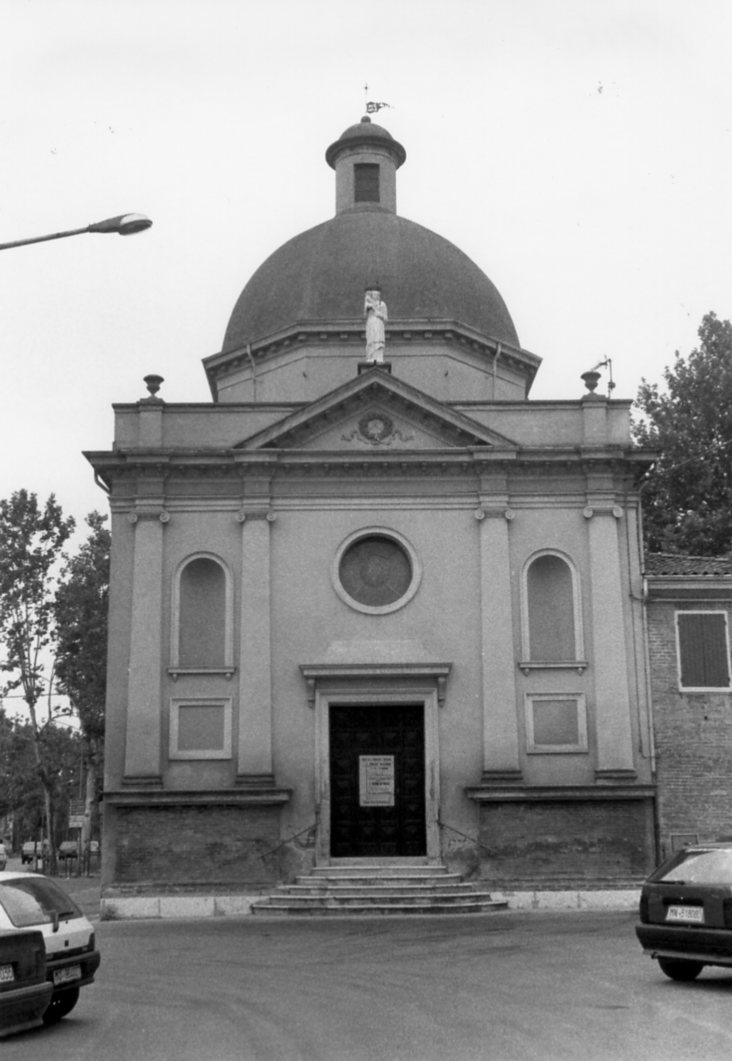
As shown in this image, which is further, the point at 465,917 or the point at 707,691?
the point at 707,691

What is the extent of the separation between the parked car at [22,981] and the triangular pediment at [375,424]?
50.0 ft

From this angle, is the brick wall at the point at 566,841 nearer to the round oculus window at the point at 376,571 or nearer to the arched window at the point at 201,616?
the round oculus window at the point at 376,571

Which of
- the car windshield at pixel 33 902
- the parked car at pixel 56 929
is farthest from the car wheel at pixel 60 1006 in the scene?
the car windshield at pixel 33 902

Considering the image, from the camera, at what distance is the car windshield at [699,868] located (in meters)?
12.7

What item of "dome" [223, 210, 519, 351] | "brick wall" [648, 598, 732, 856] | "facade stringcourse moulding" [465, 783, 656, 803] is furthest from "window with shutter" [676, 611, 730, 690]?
"dome" [223, 210, 519, 351]

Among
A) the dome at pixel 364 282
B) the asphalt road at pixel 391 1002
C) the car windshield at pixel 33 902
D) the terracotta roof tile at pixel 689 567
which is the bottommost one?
the asphalt road at pixel 391 1002

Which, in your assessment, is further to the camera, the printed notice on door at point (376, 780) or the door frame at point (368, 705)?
the printed notice on door at point (376, 780)

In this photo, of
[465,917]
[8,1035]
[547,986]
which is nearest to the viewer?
[8,1035]

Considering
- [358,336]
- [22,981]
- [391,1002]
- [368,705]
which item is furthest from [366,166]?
[22,981]

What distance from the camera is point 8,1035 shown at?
10.9 m

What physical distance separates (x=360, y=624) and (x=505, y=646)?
272 cm

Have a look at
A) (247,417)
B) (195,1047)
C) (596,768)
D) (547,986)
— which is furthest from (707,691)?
(195,1047)

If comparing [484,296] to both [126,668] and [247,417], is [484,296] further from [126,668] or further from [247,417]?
[126,668]

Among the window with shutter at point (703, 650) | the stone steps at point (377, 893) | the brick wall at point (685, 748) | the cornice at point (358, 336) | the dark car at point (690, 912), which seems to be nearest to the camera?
the dark car at point (690, 912)
